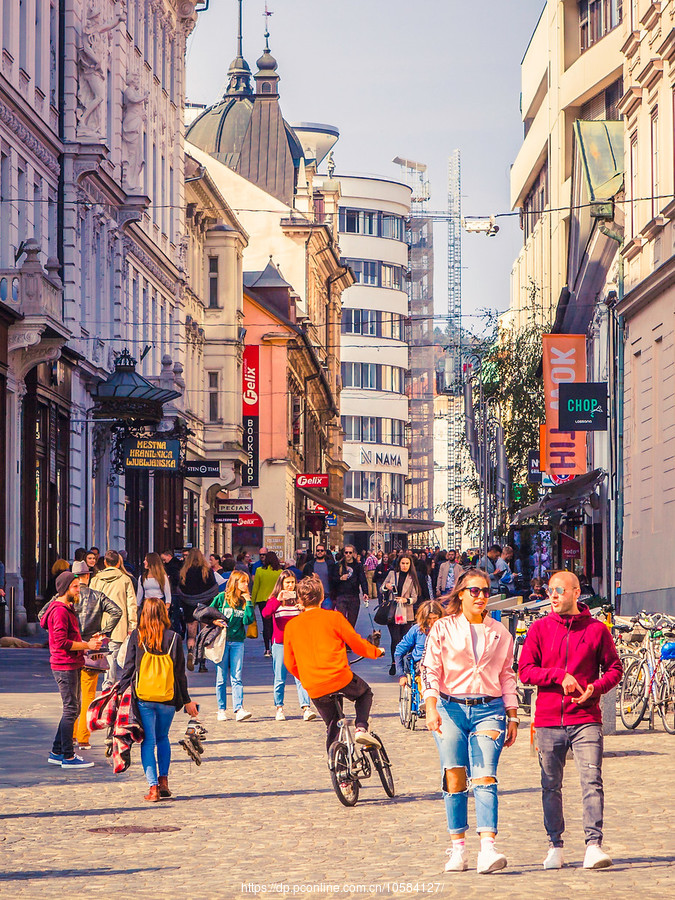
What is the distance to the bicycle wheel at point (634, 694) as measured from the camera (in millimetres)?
16859

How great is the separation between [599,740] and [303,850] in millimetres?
1867

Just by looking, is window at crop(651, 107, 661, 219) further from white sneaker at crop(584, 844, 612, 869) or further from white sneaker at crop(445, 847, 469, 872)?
white sneaker at crop(445, 847, 469, 872)

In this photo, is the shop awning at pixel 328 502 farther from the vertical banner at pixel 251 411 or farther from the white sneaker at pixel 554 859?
the white sneaker at pixel 554 859

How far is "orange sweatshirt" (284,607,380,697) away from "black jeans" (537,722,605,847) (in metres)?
3.10

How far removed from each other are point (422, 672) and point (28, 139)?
22.1 meters

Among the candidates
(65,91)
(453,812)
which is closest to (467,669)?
(453,812)

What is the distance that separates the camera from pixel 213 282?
5972 cm

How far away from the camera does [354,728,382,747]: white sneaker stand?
11.7 metres

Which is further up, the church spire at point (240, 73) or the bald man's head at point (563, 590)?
the church spire at point (240, 73)

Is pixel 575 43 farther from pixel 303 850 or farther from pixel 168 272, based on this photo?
pixel 303 850

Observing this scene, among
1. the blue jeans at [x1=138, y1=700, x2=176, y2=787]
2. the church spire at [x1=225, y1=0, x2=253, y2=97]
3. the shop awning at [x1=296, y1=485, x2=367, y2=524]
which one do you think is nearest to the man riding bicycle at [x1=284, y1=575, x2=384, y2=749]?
the blue jeans at [x1=138, y1=700, x2=176, y2=787]

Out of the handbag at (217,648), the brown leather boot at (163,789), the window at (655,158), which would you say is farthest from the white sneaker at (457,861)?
the window at (655,158)

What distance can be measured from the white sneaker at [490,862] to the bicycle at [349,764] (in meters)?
2.94

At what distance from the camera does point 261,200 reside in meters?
81.3
